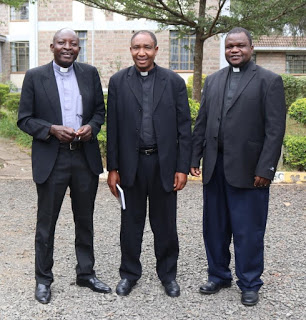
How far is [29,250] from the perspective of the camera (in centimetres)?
510

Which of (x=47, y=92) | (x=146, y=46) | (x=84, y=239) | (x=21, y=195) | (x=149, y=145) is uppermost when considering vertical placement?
(x=146, y=46)

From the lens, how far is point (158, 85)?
3.89 metres

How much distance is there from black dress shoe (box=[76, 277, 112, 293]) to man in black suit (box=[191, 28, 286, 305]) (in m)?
0.80

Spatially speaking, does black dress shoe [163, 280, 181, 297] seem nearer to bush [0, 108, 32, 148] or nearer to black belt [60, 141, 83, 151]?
black belt [60, 141, 83, 151]

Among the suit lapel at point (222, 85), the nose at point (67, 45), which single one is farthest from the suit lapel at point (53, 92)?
the suit lapel at point (222, 85)

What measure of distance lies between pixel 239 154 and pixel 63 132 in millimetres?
1355

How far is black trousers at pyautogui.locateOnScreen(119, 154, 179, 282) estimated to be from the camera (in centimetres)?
395

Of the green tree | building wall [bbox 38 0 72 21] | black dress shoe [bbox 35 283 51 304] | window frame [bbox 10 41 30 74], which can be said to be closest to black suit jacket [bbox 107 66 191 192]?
black dress shoe [bbox 35 283 51 304]

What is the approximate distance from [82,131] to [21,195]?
4.28 meters

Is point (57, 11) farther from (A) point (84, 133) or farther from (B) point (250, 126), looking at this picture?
(B) point (250, 126)

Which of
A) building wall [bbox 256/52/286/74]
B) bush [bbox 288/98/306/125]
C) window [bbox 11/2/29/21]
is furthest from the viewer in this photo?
building wall [bbox 256/52/286/74]

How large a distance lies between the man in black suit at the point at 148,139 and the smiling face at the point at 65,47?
378mm

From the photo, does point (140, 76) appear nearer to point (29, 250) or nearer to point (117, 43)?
point (29, 250)

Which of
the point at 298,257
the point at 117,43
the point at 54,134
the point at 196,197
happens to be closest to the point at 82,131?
the point at 54,134
